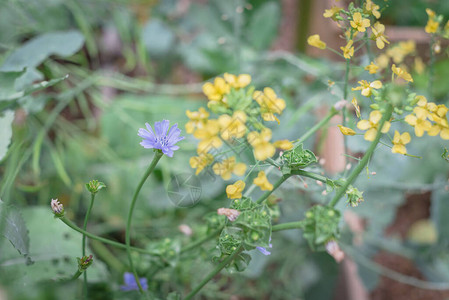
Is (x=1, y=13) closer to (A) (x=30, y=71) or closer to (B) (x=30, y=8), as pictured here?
(B) (x=30, y=8)

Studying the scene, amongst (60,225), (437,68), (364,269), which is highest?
(437,68)

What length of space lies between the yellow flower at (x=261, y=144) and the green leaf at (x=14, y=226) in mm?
241

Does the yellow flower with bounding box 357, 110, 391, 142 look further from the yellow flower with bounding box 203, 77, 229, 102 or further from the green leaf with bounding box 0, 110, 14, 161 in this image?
the green leaf with bounding box 0, 110, 14, 161

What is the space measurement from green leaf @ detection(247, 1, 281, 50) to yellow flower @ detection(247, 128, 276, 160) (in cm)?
57

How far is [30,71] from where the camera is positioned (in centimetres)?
50

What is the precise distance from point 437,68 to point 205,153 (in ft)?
2.87

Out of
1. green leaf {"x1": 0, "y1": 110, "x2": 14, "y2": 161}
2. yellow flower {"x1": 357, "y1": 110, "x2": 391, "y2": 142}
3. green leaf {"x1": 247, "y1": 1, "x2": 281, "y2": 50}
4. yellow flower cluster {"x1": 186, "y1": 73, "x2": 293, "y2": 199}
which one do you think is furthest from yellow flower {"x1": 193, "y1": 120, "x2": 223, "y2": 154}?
green leaf {"x1": 247, "y1": 1, "x2": 281, "y2": 50}

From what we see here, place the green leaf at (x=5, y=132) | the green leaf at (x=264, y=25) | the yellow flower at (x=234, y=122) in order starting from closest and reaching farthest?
the yellow flower at (x=234, y=122) → the green leaf at (x=5, y=132) → the green leaf at (x=264, y=25)

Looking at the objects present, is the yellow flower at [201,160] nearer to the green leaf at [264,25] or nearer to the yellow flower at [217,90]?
the yellow flower at [217,90]

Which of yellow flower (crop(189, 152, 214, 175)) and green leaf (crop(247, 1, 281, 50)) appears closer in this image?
yellow flower (crop(189, 152, 214, 175))

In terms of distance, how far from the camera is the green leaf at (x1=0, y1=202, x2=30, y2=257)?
1.16ft

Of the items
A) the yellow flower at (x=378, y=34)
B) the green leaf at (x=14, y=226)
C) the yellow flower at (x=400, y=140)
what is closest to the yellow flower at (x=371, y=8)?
the yellow flower at (x=378, y=34)

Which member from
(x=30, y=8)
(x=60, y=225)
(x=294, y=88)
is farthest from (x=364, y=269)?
(x=30, y=8)

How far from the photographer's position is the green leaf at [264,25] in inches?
31.0
